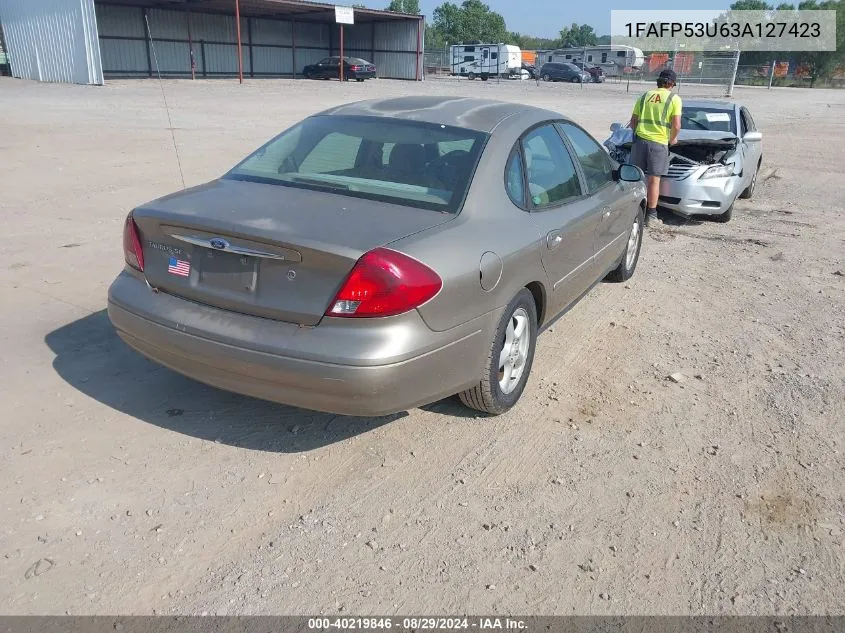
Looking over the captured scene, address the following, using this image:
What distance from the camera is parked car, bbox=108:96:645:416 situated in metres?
3.01

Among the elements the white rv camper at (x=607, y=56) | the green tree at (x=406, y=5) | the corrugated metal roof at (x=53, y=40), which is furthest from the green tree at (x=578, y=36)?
the corrugated metal roof at (x=53, y=40)

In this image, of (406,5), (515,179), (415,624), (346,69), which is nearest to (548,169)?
(515,179)

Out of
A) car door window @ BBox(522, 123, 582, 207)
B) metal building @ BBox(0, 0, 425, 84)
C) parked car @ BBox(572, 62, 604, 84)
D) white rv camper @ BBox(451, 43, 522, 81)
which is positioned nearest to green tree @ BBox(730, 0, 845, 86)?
parked car @ BBox(572, 62, 604, 84)

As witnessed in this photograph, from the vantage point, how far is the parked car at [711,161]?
8.68 m

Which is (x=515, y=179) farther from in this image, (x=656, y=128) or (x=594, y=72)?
(x=594, y=72)

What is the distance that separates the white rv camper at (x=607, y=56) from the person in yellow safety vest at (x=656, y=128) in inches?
2176

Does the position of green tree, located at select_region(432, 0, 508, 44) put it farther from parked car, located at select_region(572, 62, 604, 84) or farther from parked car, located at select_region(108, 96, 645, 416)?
parked car, located at select_region(108, 96, 645, 416)

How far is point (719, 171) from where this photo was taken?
28.8 ft

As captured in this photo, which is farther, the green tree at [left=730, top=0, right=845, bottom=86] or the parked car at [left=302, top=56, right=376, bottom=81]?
the green tree at [left=730, top=0, right=845, bottom=86]

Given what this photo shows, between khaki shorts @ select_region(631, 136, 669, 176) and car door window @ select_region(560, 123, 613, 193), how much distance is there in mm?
3348

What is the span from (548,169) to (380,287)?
1.83 meters

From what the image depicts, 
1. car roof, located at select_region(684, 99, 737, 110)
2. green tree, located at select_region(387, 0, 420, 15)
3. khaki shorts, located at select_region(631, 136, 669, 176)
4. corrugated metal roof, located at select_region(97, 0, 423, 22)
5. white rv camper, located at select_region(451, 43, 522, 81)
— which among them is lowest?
khaki shorts, located at select_region(631, 136, 669, 176)

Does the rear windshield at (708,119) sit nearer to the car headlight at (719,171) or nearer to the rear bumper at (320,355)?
the car headlight at (719,171)

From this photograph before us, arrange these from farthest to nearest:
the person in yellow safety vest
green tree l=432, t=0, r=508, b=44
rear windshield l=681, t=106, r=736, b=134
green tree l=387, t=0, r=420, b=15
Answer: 1. green tree l=387, t=0, r=420, b=15
2. green tree l=432, t=0, r=508, b=44
3. rear windshield l=681, t=106, r=736, b=134
4. the person in yellow safety vest
